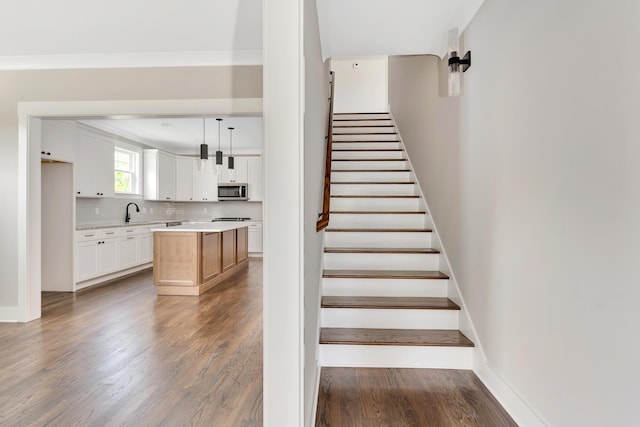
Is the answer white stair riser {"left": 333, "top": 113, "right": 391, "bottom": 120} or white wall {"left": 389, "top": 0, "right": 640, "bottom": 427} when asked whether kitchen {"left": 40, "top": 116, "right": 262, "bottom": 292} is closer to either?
white stair riser {"left": 333, "top": 113, "right": 391, "bottom": 120}

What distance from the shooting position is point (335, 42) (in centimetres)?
313

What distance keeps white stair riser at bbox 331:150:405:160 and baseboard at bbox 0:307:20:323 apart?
3.87 m

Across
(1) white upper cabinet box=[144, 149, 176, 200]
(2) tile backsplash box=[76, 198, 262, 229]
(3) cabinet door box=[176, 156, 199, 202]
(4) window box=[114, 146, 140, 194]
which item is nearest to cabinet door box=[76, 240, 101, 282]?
(2) tile backsplash box=[76, 198, 262, 229]

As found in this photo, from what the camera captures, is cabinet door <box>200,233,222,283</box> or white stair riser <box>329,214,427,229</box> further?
cabinet door <box>200,233,222,283</box>

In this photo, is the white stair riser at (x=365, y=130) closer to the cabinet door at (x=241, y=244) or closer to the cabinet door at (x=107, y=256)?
the cabinet door at (x=241, y=244)

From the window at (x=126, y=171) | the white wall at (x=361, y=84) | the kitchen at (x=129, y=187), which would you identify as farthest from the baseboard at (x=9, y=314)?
the white wall at (x=361, y=84)

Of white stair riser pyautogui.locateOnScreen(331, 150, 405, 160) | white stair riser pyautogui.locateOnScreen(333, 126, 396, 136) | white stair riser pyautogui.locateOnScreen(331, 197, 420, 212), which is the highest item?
white stair riser pyautogui.locateOnScreen(333, 126, 396, 136)

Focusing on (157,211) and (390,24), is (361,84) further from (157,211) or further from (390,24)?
(157,211)

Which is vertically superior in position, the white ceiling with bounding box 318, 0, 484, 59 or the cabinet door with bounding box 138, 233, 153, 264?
the white ceiling with bounding box 318, 0, 484, 59

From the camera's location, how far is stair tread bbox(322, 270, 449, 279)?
2.83 meters

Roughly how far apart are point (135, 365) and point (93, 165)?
406 cm

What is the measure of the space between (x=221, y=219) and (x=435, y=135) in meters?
6.19

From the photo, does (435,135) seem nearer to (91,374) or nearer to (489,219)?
(489,219)

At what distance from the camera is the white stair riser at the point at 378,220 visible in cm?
358
